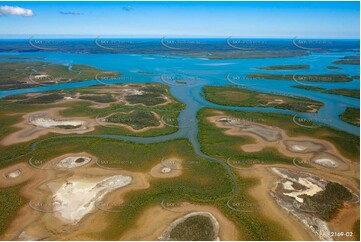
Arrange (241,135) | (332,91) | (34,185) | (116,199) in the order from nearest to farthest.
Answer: (116,199)
(34,185)
(241,135)
(332,91)

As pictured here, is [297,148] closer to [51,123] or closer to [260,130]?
[260,130]

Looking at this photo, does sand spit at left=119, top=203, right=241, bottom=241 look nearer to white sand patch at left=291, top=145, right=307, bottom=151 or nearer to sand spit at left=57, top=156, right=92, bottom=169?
sand spit at left=57, top=156, right=92, bottom=169

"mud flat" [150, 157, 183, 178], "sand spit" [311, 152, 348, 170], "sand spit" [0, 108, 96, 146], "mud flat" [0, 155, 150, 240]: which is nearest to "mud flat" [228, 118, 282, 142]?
"sand spit" [311, 152, 348, 170]

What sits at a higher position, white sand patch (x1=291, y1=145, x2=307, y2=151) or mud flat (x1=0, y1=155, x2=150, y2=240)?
mud flat (x1=0, y1=155, x2=150, y2=240)

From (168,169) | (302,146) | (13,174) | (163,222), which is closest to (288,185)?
(302,146)

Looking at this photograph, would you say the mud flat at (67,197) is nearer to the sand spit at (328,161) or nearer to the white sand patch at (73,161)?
the white sand patch at (73,161)

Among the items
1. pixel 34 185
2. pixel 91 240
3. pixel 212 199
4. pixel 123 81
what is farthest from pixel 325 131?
pixel 123 81

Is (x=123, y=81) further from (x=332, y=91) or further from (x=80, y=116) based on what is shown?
(x=332, y=91)

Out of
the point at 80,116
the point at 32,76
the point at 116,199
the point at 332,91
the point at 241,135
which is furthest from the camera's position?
the point at 32,76
